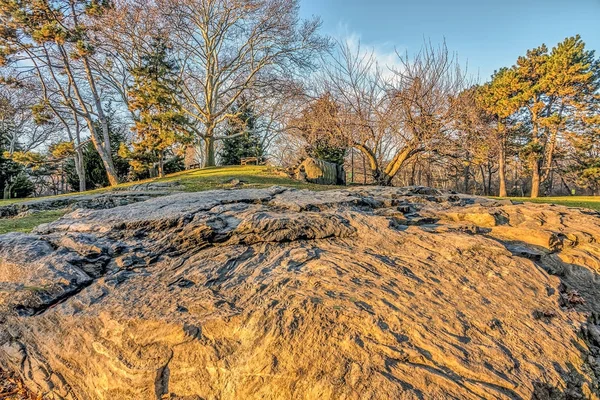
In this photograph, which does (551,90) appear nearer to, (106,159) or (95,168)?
(106,159)

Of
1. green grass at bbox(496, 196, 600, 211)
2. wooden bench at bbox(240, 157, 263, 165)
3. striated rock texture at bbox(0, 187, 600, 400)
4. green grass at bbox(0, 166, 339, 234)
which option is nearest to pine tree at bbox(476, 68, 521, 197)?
green grass at bbox(496, 196, 600, 211)

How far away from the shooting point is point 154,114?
48.2 feet

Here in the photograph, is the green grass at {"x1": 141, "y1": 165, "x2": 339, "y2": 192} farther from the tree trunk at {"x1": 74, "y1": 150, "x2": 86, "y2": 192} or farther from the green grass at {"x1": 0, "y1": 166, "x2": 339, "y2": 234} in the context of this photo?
the tree trunk at {"x1": 74, "y1": 150, "x2": 86, "y2": 192}

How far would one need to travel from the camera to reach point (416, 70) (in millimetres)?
10438

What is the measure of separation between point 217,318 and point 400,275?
143cm

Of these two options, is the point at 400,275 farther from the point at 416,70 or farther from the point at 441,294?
the point at 416,70

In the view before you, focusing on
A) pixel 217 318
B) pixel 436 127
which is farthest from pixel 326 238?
pixel 436 127

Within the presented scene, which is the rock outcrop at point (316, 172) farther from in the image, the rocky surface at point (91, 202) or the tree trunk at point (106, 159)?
the tree trunk at point (106, 159)

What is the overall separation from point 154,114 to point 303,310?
15133 mm

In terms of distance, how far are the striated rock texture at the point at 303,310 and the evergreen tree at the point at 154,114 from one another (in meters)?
12.0

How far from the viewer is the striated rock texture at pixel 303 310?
1.78 metres

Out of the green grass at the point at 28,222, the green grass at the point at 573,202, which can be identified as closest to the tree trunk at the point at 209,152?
the green grass at the point at 28,222

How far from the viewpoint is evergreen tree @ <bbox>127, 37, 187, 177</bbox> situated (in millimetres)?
14242

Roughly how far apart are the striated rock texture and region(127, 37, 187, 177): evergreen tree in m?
12.0
